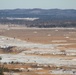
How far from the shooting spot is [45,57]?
42781 mm

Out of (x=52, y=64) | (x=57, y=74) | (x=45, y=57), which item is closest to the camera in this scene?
(x=57, y=74)

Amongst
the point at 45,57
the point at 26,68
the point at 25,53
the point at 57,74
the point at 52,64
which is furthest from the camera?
the point at 25,53

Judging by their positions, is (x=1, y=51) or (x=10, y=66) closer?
(x=10, y=66)

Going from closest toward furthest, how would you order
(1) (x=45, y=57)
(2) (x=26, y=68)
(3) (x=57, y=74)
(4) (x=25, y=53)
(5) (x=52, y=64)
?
1. (3) (x=57, y=74)
2. (2) (x=26, y=68)
3. (5) (x=52, y=64)
4. (1) (x=45, y=57)
5. (4) (x=25, y=53)

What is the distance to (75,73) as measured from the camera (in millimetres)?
32500

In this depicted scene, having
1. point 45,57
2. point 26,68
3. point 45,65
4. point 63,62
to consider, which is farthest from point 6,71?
point 45,57

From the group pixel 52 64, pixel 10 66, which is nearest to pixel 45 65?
pixel 52 64

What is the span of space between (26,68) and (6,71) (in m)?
2.70

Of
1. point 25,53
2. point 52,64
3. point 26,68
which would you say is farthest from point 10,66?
point 25,53

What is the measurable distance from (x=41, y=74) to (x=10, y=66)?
14.8ft

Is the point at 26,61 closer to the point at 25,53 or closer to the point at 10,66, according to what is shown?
the point at 10,66

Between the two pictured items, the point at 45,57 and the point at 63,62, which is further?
the point at 45,57

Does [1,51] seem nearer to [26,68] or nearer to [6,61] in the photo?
[6,61]

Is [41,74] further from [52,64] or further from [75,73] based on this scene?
[52,64]
